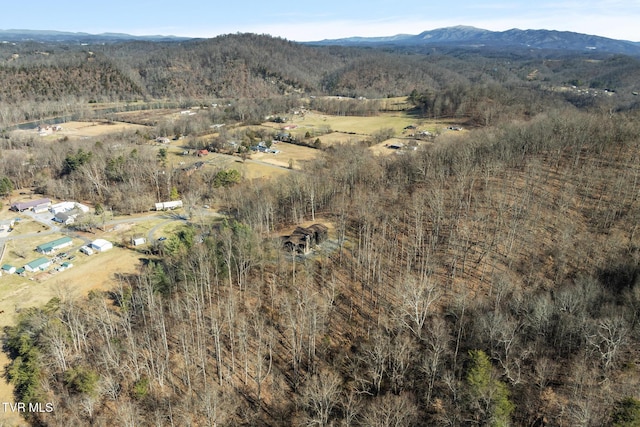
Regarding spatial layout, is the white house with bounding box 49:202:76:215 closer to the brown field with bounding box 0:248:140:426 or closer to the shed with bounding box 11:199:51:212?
the shed with bounding box 11:199:51:212

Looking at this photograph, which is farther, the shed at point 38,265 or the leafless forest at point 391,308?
the shed at point 38,265

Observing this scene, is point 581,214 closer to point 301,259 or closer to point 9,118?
point 301,259

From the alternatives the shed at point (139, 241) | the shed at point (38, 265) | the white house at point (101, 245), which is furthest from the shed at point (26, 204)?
the shed at point (139, 241)

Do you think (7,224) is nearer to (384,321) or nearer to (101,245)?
(101,245)

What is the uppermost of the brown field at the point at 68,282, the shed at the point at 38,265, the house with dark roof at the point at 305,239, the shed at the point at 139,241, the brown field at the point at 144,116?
the brown field at the point at 144,116

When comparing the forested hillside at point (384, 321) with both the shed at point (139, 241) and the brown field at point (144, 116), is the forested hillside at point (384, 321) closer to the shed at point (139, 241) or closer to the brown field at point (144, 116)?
the shed at point (139, 241)

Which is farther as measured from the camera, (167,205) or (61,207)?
(167,205)

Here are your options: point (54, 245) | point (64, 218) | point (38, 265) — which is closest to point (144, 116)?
point (64, 218)
